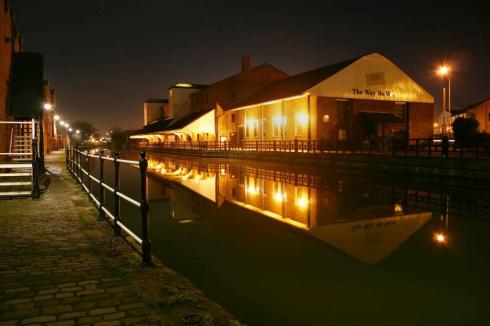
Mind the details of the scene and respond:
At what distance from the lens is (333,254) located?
5848mm

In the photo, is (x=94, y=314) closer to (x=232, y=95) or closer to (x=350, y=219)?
(x=350, y=219)

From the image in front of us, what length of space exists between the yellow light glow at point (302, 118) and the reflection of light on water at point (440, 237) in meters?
26.2

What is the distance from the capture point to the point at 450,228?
24.8 feet

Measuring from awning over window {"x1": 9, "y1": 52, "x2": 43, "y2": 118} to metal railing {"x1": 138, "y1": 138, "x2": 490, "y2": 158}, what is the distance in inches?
608

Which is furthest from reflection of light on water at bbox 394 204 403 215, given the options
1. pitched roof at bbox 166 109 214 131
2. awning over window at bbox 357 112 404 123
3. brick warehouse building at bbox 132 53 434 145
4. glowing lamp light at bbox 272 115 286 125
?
pitched roof at bbox 166 109 214 131

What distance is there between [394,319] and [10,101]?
17.8 metres

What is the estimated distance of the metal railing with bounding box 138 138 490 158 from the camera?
1820 cm

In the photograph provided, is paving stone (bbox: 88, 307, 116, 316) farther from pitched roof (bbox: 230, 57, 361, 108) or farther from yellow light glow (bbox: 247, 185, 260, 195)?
pitched roof (bbox: 230, 57, 361, 108)

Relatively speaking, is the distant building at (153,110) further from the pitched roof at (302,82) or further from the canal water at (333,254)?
the canal water at (333,254)

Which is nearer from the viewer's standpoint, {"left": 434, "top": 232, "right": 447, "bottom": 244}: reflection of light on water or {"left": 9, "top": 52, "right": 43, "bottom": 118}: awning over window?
{"left": 434, "top": 232, "right": 447, "bottom": 244}: reflection of light on water

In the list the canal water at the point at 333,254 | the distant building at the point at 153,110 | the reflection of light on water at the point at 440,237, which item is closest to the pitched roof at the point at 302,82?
the canal water at the point at 333,254

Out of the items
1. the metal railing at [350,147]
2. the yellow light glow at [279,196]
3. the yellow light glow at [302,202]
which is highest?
the metal railing at [350,147]

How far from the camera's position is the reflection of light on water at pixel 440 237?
6559 millimetres

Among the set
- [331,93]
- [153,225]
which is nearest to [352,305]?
[153,225]
